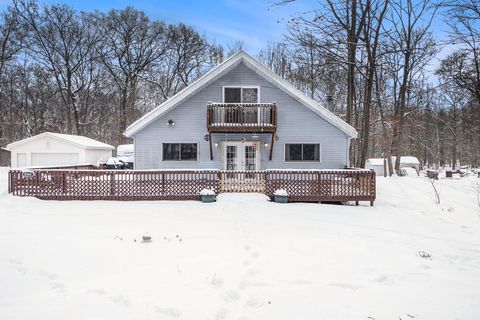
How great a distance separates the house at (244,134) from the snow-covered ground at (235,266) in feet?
19.4

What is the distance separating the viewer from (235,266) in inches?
209

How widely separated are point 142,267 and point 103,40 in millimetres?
33054

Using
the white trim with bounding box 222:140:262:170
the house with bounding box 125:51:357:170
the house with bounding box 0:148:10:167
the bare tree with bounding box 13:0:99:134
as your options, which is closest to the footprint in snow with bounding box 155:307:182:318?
the house with bounding box 125:51:357:170

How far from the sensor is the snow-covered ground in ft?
13.0

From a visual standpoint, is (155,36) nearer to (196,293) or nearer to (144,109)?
(144,109)

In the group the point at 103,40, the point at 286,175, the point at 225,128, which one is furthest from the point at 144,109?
the point at 286,175

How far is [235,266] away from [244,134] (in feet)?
35.1

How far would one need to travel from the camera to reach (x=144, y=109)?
36844 millimetres

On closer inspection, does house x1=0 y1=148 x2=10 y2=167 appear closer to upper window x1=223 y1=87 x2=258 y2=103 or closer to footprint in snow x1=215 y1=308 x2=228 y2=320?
upper window x1=223 y1=87 x2=258 y2=103

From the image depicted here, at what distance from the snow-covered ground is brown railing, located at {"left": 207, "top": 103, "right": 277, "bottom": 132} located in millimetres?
5561

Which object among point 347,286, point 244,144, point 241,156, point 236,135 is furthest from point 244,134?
point 347,286

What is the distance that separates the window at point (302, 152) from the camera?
15641 millimetres

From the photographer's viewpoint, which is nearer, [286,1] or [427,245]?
[427,245]

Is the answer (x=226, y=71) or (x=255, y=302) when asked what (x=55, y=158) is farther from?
(x=255, y=302)
